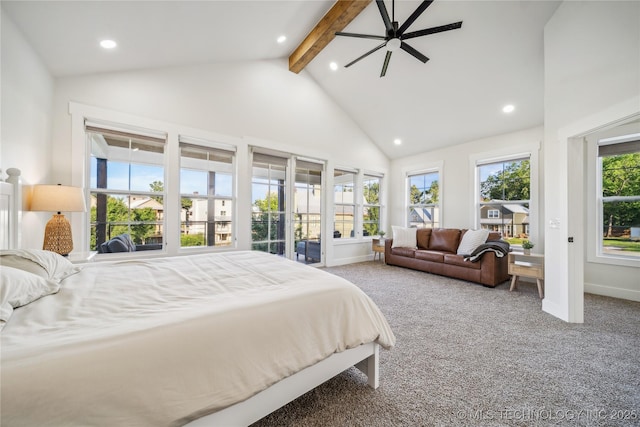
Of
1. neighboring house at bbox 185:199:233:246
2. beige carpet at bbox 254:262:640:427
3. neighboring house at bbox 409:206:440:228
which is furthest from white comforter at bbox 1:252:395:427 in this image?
neighboring house at bbox 409:206:440:228

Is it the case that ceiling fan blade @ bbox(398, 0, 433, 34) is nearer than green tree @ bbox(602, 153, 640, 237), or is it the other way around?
ceiling fan blade @ bbox(398, 0, 433, 34)

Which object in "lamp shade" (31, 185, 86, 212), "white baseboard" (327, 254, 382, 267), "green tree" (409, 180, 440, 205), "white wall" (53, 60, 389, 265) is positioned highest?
"white wall" (53, 60, 389, 265)

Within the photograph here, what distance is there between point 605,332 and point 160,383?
142 inches

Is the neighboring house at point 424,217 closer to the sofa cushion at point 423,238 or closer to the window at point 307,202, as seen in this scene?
the sofa cushion at point 423,238

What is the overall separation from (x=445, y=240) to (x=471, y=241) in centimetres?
56

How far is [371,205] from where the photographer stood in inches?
240

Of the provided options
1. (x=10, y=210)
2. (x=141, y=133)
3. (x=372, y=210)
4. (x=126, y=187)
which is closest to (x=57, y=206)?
(x=10, y=210)

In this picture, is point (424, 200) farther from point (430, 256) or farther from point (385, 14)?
point (385, 14)

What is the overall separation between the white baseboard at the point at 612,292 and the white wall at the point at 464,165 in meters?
0.90

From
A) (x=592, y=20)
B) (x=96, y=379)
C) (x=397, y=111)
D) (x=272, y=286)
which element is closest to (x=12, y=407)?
(x=96, y=379)

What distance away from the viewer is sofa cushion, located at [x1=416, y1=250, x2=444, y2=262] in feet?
14.3

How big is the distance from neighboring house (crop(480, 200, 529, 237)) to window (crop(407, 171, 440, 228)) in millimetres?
955

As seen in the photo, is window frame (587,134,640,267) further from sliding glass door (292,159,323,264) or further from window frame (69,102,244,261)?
window frame (69,102,244,261)

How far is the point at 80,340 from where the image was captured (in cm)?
82
